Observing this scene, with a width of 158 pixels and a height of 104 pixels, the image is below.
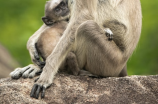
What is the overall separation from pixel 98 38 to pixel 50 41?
1.11m

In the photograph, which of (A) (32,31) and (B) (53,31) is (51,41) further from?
(A) (32,31)

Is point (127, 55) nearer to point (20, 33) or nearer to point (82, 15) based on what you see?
point (82, 15)

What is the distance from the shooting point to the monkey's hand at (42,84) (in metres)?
7.27

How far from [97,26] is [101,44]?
358mm

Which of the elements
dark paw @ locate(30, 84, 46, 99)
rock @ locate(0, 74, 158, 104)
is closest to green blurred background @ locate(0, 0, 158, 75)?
rock @ locate(0, 74, 158, 104)

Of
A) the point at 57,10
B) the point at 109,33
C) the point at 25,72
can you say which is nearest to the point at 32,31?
the point at 57,10

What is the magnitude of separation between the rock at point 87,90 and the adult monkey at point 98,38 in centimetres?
25

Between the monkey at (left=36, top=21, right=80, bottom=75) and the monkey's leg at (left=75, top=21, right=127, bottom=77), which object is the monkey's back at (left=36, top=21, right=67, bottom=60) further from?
the monkey's leg at (left=75, top=21, right=127, bottom=77)

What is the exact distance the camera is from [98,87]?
767 cm

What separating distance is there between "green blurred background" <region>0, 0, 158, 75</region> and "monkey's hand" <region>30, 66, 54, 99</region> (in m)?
7.25

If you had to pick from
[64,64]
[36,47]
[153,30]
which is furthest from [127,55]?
[153,30]

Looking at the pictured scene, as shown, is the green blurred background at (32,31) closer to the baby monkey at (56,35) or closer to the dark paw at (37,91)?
the baby monkey at (56,35)

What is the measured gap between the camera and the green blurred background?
16000 millimetres

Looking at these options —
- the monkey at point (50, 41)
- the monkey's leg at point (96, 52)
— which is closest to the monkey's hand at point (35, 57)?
the monkey at point (50, 41)
